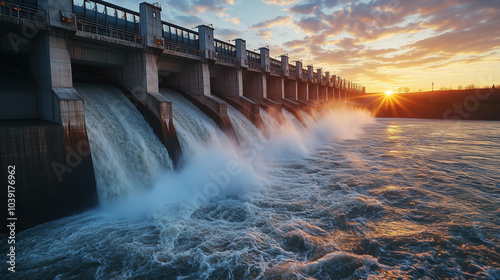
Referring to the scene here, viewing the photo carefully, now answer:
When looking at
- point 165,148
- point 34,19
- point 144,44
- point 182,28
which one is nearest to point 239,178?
point 165,148

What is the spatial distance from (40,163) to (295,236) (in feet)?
33.5

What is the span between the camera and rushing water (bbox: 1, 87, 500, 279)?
7.18 m

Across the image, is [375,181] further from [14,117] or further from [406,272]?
[14,117]

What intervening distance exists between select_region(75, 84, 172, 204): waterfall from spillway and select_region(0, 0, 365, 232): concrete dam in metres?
0.05

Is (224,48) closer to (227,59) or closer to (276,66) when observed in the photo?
(227,59)

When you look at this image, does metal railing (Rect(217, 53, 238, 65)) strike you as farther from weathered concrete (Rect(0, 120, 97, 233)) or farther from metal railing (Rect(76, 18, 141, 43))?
weathered concrete (Rect(0, 120, 97, 233))

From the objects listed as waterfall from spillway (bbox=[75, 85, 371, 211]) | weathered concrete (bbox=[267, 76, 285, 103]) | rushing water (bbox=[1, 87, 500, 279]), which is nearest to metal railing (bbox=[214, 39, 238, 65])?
waterfall from spillway (bbox=[75, 85, 371, 211])

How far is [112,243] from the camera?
8406 mm

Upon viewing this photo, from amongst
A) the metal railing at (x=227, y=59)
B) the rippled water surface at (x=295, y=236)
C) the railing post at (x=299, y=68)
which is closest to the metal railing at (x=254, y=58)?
the metal railing at (x=227, y=59)

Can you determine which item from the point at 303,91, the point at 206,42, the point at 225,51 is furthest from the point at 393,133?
the point at 206,42

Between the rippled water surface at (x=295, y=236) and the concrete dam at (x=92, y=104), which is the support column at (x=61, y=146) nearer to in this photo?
the concrete dam at (x=92, y=104)

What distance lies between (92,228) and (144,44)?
12.8m

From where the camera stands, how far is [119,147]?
13.1 metres

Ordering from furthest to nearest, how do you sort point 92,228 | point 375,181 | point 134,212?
point 375,181 → point 134,212 → point 92,228
